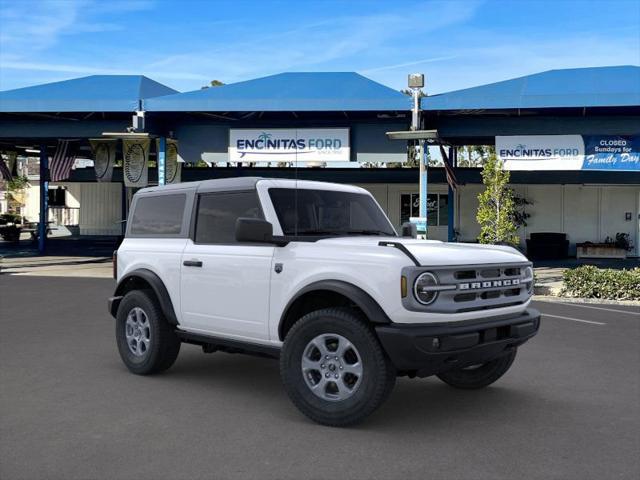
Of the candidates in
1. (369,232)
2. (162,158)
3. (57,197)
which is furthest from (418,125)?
(57,197)

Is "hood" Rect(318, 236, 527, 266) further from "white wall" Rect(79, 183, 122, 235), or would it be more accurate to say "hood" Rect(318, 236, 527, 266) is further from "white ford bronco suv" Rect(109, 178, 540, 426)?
"white wall" Rect(79, 183, 122, 235)

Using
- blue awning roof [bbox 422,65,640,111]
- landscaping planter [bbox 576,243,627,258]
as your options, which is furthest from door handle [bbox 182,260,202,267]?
landscaping planter [bbox 576,243,627,258]

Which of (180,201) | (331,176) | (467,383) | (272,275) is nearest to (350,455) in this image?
(272,275)

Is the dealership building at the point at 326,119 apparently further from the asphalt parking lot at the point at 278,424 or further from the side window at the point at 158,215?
the asphalt parking lot at the point at 278,424

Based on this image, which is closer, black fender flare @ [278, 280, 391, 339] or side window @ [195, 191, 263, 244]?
black fender flare @ [278, 280, 391, 339]

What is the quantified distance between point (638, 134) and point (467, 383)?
16.6 meters

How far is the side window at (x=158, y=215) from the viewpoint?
6703 millimetres

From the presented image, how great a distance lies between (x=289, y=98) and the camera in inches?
789

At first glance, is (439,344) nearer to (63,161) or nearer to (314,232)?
(314,232)

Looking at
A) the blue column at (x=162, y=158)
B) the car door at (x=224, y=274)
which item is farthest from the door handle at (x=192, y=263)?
the blue column at (x=162, y=158)

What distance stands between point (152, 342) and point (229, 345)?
1.07 m

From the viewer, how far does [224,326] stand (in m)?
5.94

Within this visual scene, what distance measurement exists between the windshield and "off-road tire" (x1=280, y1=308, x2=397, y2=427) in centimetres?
106

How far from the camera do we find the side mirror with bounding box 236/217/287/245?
523cm
